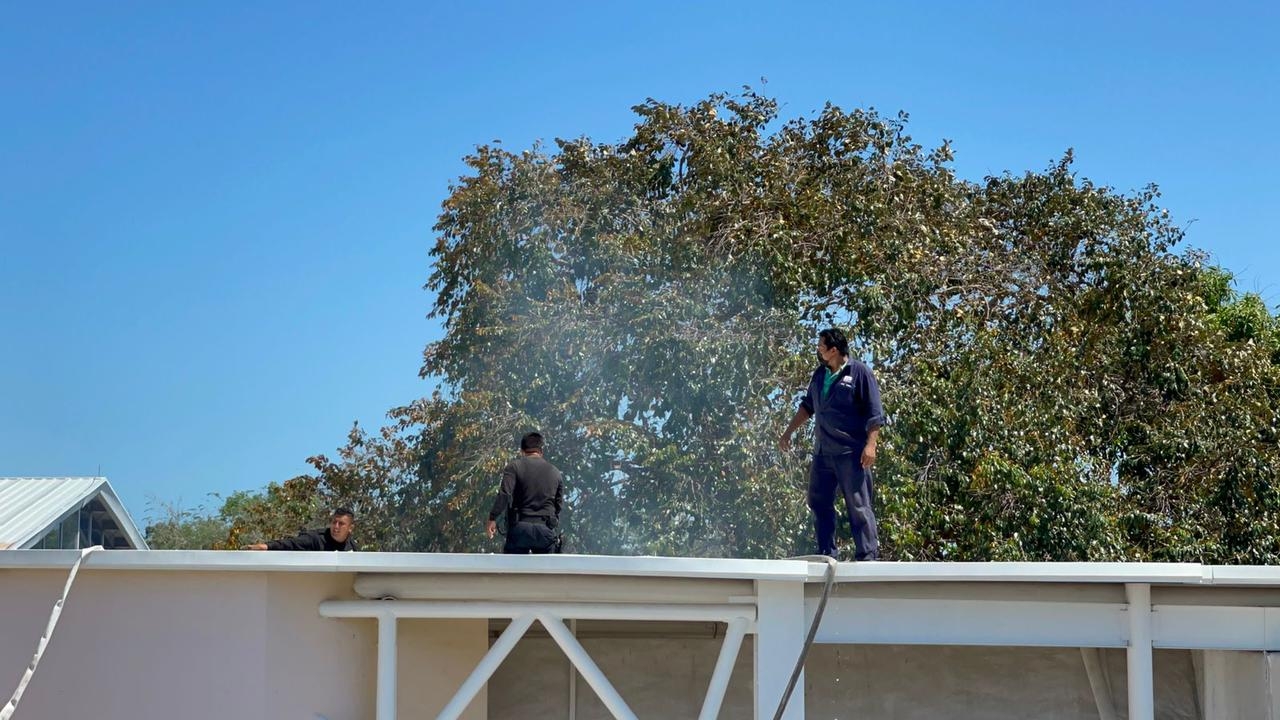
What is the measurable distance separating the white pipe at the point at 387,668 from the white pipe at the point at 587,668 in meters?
0.72

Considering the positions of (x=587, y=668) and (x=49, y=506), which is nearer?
(x=587, y=668)

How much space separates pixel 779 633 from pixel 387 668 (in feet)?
6.06

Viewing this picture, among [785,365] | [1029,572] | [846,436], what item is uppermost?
[785,365]

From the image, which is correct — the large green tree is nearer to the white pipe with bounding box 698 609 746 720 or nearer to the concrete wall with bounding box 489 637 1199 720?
the concrete wall with bounding box 489 637 1199 720

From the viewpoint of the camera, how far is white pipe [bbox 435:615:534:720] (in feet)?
21.8

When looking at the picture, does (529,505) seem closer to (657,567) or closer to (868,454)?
(868,454)

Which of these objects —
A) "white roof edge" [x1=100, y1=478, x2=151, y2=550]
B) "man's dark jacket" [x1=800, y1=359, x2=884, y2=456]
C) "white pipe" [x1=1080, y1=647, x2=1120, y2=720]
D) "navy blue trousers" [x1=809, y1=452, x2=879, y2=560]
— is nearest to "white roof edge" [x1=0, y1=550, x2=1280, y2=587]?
"navy blue trousers" [x1=809, y1=452, x2=879, y2=560]

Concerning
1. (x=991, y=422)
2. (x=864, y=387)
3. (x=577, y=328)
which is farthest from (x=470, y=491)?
(x=864, y=387)

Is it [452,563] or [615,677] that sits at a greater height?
[452,563]

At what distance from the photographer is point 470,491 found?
1612cm

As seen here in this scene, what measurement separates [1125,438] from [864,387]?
1212cm

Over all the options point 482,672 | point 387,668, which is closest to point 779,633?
point 482,672

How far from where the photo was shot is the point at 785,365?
51.4ft

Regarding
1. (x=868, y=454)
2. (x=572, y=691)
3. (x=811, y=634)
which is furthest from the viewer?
(x=572, y=691)
